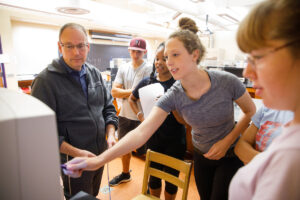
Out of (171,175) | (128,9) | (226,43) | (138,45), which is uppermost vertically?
(128,9)

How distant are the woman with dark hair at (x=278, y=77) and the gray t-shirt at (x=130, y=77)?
195 centimetres

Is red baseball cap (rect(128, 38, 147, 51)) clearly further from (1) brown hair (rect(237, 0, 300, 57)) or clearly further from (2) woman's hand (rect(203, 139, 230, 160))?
(1) brown hair (rect(237, 0, 300, 57))

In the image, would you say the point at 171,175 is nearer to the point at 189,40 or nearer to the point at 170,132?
the point at 170,132

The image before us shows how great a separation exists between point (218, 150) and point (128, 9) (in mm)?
5299

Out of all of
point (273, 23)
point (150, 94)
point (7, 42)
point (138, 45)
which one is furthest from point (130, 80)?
point (7, 42)

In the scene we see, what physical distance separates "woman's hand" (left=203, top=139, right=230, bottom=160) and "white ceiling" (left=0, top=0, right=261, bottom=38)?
116 inches

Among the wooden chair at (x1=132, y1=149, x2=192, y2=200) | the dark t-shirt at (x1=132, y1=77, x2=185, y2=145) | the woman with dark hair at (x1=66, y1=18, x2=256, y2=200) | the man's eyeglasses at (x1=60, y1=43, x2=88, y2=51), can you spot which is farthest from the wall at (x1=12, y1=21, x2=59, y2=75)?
the woman with dark hair at (x1=66, y1=18, x2=256, y2=200)

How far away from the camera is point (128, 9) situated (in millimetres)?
5434

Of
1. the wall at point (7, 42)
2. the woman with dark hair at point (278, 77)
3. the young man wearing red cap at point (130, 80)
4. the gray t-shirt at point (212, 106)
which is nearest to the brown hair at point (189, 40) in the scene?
the gray t-shirt at point (212, 106)

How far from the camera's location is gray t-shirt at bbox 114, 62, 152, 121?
2.37 meters

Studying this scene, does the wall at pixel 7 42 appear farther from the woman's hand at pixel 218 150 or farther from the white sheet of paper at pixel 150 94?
the woman's hand at pixel 218 150

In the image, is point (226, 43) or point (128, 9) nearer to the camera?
point (128, 9)

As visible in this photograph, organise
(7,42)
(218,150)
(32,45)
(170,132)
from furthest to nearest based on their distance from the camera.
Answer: (32,45) → (7,42) → (170,132) → (218,150)

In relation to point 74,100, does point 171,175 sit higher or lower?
lower
